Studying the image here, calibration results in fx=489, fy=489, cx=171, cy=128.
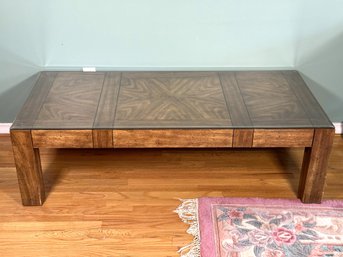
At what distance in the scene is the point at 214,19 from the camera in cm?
229

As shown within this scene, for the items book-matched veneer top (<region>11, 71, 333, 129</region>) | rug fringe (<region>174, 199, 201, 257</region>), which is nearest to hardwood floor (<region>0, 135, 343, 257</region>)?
rug fringe (<region>174, 199, 201, 257</region>)

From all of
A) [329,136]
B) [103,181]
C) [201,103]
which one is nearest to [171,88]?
[201,103]

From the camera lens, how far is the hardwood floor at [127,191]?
191cm

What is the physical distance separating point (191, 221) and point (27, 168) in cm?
70

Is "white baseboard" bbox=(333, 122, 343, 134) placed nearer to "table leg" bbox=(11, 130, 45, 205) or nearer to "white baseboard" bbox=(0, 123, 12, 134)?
"table leg" bbox=(11, 130, 45, 205)

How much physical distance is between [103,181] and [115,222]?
29 centimetres

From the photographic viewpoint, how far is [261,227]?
198 centimetres

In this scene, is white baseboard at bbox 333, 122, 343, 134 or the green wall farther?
white baseboard at bbox 333, 122, 343, 134

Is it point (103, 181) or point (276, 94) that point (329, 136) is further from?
point (103, 181)

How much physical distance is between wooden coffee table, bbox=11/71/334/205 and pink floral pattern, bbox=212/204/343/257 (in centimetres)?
12

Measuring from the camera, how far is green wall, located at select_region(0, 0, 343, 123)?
7.43ft

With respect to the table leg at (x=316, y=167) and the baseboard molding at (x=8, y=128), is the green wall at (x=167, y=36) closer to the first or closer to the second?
the baseboard molding at (x=8, y=128)

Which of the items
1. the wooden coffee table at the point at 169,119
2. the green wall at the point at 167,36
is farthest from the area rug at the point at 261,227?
the green wall at the point at 167,36

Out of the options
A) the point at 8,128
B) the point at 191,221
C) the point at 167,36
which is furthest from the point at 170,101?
the point at 8,128
